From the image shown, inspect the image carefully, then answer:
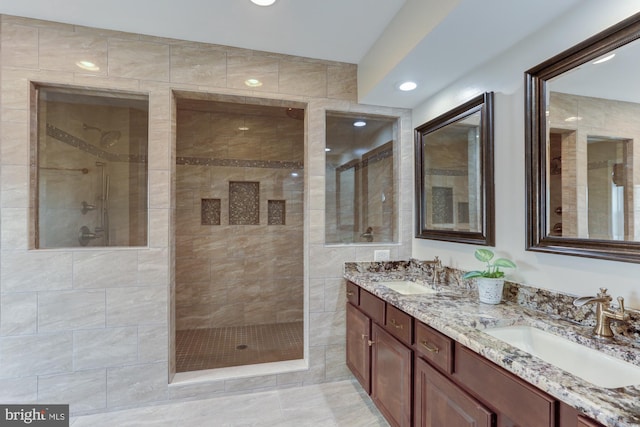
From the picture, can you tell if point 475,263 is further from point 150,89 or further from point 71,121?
point 71,121

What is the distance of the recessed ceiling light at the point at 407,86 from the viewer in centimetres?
222

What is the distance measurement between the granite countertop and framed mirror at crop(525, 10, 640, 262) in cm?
33

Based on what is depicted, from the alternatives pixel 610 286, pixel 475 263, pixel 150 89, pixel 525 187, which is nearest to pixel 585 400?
pixel 610 286

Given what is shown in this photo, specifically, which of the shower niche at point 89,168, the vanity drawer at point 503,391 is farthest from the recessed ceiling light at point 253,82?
the vanity drawer at point 503,391

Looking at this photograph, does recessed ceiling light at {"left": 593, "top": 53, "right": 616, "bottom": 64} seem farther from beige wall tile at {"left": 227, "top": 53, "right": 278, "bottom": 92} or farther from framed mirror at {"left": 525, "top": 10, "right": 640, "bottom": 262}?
beige wall tile at {"left": 227, "top": 53, "right": 278, "bottom": 92}

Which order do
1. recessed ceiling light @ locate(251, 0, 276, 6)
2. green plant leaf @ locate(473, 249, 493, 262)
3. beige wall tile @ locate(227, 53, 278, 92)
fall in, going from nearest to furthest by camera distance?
green plant leaf @ locate(473, 249, 493, 262) → recessed ceiling light @ locate(251, 0, 276, 6) → beige wall tile @ locate(227, 53, 278, 92)

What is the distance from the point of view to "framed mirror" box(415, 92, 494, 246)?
6.13ft

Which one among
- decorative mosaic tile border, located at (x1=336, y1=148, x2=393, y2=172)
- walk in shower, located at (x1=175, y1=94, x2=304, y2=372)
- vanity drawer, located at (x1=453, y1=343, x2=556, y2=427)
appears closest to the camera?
vanity drawer, located at (x1=453, y1=343, x2=556, y2=427)

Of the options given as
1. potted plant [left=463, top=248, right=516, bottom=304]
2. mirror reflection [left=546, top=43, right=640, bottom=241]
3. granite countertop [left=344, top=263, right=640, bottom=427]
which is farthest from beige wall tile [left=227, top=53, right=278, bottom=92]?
potted plant [left=463, top=248, right=516, bottom=304]

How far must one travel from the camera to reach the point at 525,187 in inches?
63.7

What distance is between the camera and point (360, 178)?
9.32 ft

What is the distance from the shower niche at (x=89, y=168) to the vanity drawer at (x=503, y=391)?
2.16 meters

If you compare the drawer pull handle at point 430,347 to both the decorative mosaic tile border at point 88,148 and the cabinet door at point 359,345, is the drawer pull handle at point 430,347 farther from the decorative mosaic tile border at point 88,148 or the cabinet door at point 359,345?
the decorative mosaic tile border at point 88,148

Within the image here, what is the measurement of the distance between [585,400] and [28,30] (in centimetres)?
332
